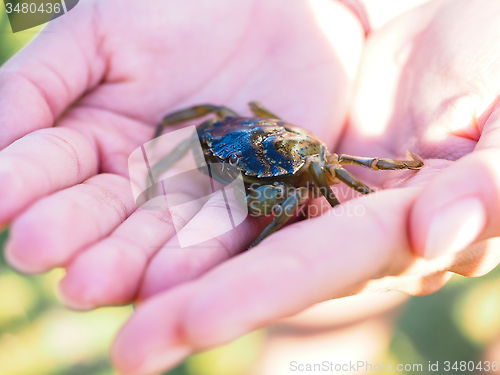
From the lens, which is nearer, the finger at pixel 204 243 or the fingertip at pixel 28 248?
the fingertip at pixel 28 248

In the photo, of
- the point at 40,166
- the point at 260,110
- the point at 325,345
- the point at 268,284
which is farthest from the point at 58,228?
the point at 325,345

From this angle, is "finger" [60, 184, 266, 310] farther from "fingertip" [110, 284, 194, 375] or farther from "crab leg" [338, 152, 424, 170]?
"crab leg" [338, 152, 424, 170]

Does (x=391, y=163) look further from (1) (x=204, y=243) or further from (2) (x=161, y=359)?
(2) (x=161, y=359)

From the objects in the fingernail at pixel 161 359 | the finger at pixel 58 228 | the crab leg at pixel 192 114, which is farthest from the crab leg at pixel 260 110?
the fingernail at pixel 161 359

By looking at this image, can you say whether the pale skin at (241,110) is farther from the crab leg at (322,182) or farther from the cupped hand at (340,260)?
the crab leg at (322,182)

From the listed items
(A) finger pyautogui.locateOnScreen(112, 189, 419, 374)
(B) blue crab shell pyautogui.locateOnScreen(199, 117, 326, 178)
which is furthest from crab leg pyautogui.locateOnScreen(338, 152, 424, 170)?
(A) finger pyautogui.locateOnScreen(112, 189, 419, 374)

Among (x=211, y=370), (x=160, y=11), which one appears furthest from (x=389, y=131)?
(x=211, y=370)

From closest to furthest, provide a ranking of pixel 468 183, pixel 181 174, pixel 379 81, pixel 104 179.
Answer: pixel 468 183 → pixel 104 179 → pixel 181 174 → pixel 379 81

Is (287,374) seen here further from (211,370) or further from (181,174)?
(181,174)
